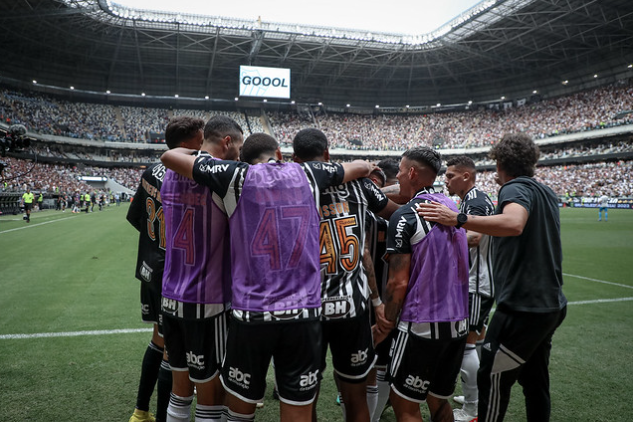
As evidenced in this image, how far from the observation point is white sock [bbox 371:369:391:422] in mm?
3285

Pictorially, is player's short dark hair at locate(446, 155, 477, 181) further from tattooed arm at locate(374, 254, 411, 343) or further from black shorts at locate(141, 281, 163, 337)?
black shorts at locate(141, 281, 163, 337)

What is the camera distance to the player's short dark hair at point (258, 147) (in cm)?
264

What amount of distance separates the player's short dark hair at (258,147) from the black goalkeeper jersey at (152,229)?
904 mm

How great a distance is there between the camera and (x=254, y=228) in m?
2.23

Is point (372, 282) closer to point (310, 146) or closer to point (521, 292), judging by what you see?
point (521, 292)

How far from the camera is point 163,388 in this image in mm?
3133

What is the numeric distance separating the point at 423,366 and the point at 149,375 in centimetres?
226

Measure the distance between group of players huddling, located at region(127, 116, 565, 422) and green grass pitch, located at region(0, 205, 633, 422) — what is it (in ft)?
4.05

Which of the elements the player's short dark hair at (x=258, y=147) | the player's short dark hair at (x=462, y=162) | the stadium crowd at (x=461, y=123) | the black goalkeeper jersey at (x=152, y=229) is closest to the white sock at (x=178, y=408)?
the black goalkeeper jersey at (x=152, y=229)

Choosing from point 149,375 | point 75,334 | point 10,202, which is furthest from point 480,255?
point 10,202

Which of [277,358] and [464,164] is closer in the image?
[277,358]

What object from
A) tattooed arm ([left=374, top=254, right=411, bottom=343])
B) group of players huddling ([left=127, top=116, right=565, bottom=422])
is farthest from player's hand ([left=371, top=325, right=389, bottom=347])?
tattooed arm ([left=374, top=254, right=411, bottom=343])

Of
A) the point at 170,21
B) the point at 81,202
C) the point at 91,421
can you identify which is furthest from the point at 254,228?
the point at 170,21

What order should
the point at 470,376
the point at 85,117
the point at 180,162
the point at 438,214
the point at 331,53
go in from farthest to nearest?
1. the point at 85,117
2. the point at 331,53
3. the point at 470,376
4. the point at 438,214
5. the point at 180,162
